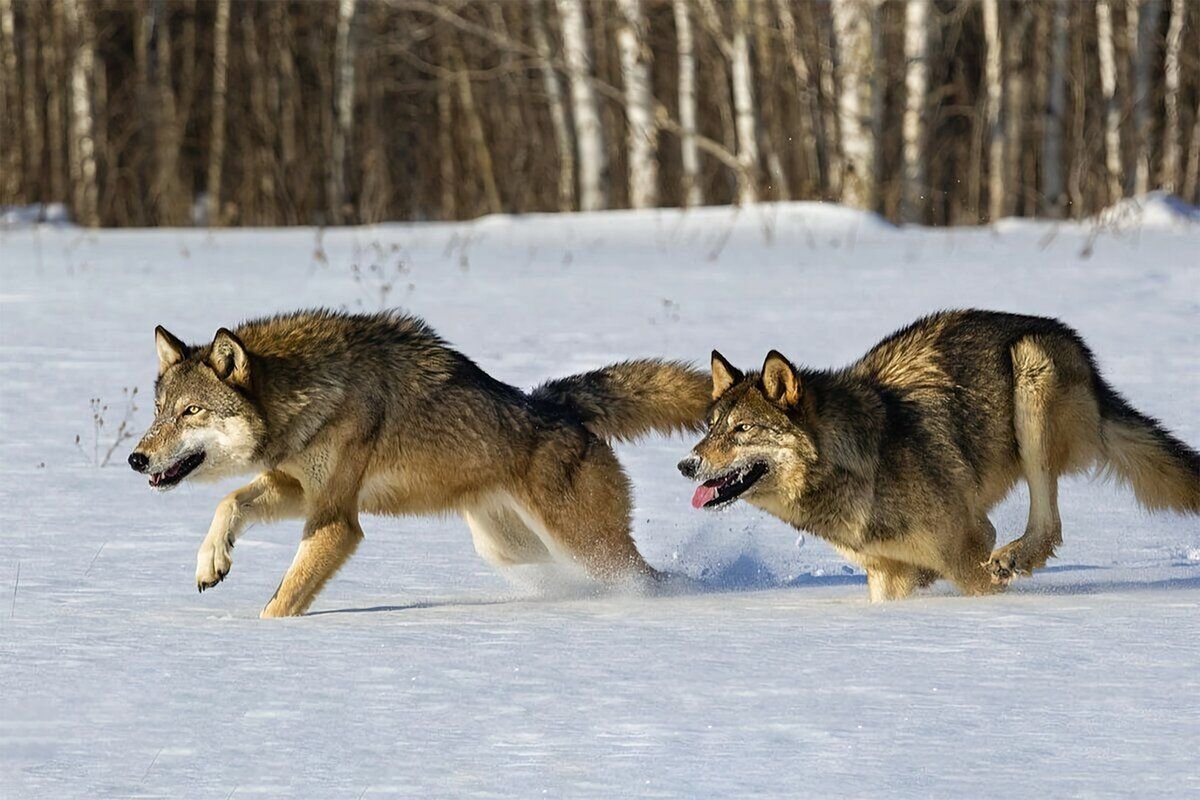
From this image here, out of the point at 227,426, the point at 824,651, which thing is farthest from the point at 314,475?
the point at 824,651

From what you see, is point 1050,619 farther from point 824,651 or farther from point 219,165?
point 219,165

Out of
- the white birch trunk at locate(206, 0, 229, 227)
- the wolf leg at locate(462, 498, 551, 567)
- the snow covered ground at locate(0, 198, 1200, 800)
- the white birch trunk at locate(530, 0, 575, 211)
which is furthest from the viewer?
the white birch trunk at locate(206, 0, 229, 227)

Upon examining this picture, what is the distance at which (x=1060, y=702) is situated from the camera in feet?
12.7

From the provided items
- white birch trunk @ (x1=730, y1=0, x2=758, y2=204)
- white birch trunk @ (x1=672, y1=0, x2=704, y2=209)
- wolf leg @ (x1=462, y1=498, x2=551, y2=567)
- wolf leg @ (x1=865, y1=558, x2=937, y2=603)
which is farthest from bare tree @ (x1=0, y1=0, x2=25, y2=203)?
wolf leg @ (x1=865, y1=558, x2=937, y2=603)

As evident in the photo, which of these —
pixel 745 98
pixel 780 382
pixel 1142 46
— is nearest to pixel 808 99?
pixel 745 98

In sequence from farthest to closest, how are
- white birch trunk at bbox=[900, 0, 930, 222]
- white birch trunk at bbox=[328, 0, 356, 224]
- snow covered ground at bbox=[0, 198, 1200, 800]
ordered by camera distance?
1. white birch trunk at bbox=[328, 0, 356, 224]
2. white birch trunk at bbox=[900, 0, 930, 222]
3. snow covered ground at bbox=[0, 198, 1200, 800]

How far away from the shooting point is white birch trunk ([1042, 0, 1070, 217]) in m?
25.6

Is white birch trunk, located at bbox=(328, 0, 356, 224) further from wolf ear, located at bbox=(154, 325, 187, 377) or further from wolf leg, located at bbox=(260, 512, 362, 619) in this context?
wolf leg, located at bbox=(260, 512, 362, 619)

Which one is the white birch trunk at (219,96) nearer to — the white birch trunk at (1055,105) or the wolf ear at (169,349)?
the white birch trunk at (1055,105)

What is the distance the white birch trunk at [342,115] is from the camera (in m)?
26.4

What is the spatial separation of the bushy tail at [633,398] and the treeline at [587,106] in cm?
1209

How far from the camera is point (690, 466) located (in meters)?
5.82

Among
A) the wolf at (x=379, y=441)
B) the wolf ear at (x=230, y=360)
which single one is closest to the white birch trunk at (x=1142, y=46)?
the wolf at (x=379, y=441)

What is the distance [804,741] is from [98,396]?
715 cm
